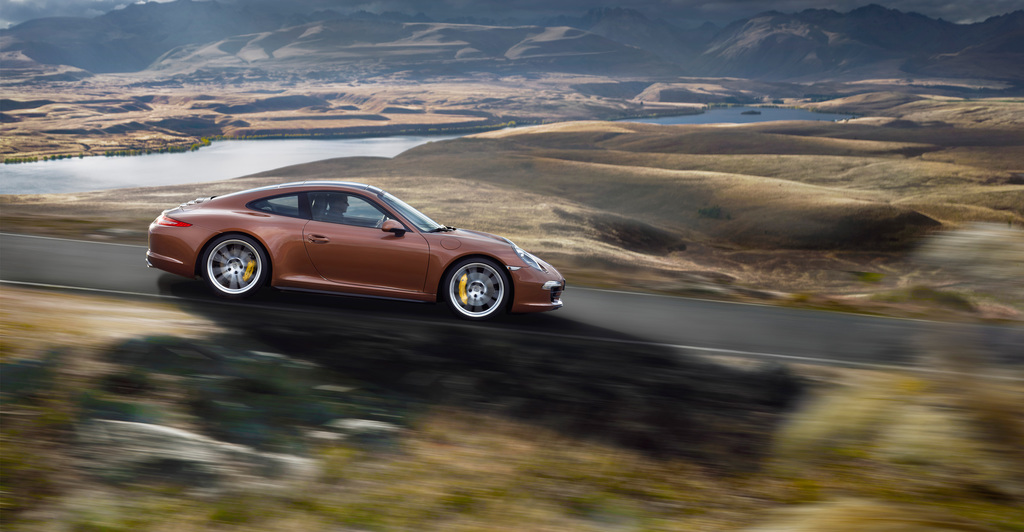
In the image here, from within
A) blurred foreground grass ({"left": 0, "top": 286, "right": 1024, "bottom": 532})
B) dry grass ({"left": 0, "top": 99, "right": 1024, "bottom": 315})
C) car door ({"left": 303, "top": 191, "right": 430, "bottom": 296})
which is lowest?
blurred foreground grass ({"left": 0, "top": 286, "right": 1024, "bottom": 532})

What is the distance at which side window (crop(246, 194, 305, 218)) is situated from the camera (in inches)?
309

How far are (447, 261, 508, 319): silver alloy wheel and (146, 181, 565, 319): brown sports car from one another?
0.04 feet

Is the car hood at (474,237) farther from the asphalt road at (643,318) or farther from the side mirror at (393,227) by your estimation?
the asphalt road at (643,318)

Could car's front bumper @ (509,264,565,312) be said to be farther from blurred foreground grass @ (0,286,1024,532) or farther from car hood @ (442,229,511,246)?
blurred foreground grass @ (0,286,1024,532)

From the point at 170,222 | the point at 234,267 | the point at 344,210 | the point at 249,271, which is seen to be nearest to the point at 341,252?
the point at 344,210

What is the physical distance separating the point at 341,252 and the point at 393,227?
61 centimetres

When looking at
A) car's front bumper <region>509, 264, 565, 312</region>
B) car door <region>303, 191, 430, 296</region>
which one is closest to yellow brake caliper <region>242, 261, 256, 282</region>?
car door <region>303, 191, 430, 296</region>

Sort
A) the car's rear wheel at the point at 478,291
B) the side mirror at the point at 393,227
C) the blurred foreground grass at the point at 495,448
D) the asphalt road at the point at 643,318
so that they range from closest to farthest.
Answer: the blurred foreground grass at the point at 495,448 → the side mirror at the point at 393,227 → the car's rear wheel at the point at 478,291 → the asphalt road at the point at 643,318

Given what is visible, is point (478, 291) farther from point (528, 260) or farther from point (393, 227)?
point (393, 227)

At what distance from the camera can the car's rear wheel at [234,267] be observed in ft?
25.7

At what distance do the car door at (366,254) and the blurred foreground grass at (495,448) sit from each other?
1.19 m

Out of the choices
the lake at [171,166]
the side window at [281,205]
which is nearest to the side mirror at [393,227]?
the side window at [281,205]

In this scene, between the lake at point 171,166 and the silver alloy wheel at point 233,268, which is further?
the lake at point 171,166

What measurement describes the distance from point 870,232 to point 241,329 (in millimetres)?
35076
